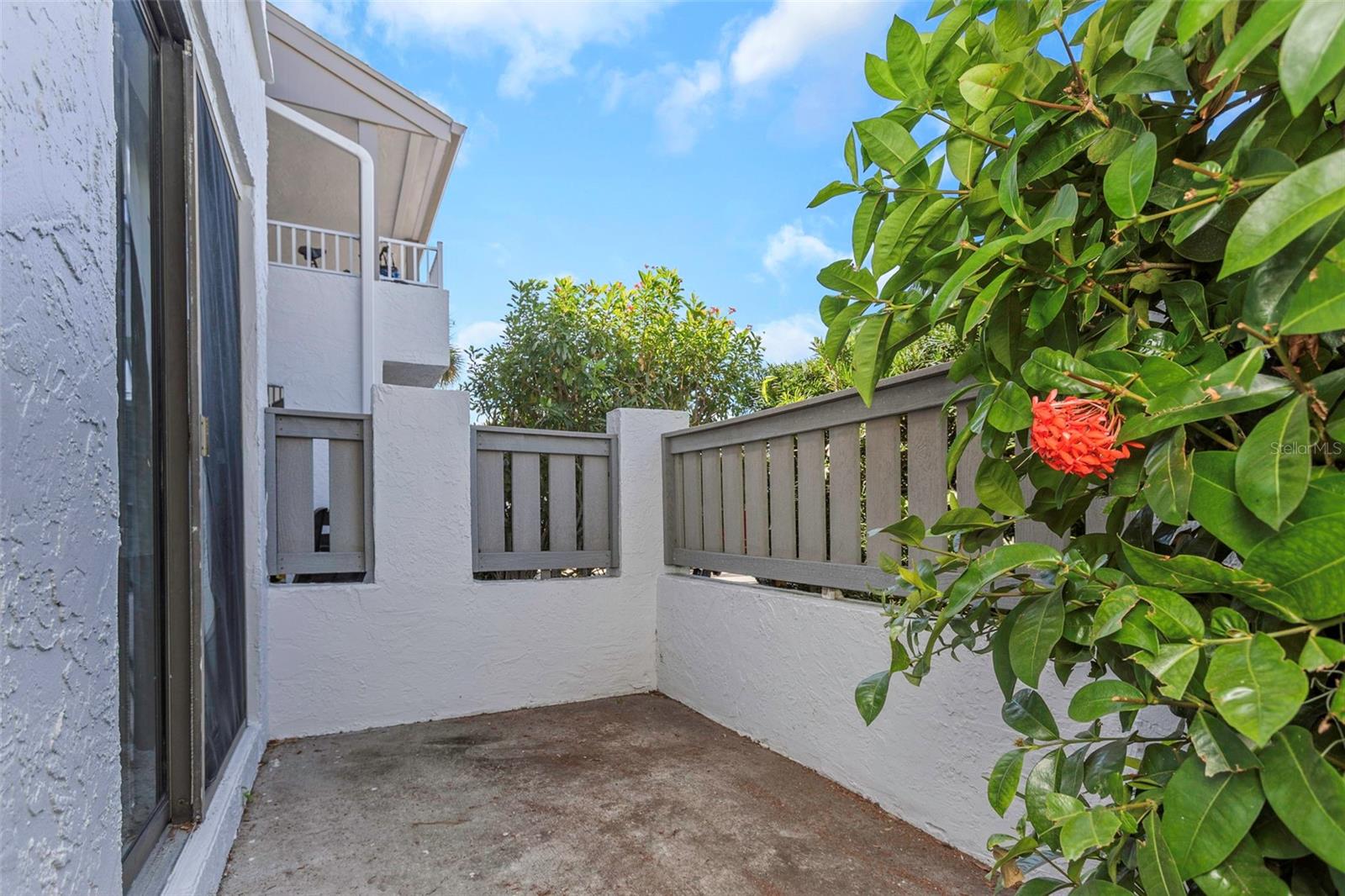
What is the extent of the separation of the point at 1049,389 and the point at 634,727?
9.56ft

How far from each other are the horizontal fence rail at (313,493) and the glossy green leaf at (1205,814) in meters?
3.39

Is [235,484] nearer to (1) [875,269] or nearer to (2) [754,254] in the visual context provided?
(1) [875,269]

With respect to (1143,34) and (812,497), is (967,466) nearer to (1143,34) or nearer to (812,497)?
(812,497)

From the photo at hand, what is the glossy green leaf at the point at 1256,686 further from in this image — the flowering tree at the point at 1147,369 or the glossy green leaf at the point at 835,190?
the glossy green leaf at the point at 835,190

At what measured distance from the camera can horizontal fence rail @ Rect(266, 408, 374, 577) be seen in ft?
10.9

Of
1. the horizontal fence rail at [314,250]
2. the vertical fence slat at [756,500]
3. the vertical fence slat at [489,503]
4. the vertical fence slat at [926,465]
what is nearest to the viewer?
the vertical fence slat at [926,465]

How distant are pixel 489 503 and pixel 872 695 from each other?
2.91 m

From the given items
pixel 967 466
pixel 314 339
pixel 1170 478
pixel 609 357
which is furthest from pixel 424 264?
pixel 1170 478

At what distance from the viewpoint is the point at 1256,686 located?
24.2 inches

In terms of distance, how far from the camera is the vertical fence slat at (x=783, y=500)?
9.66 ft

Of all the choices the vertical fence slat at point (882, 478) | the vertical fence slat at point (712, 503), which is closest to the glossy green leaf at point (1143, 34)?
the vertical fence slat at point (882, 478)

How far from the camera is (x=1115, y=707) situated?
0.81m

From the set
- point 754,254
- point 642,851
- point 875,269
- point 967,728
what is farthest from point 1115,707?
point 754,254

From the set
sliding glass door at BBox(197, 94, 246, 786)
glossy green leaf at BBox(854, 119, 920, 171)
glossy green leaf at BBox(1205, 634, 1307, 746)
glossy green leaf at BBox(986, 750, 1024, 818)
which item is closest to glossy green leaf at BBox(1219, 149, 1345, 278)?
glossy green leaf at BBox(1205, 634, 1307, 746)
